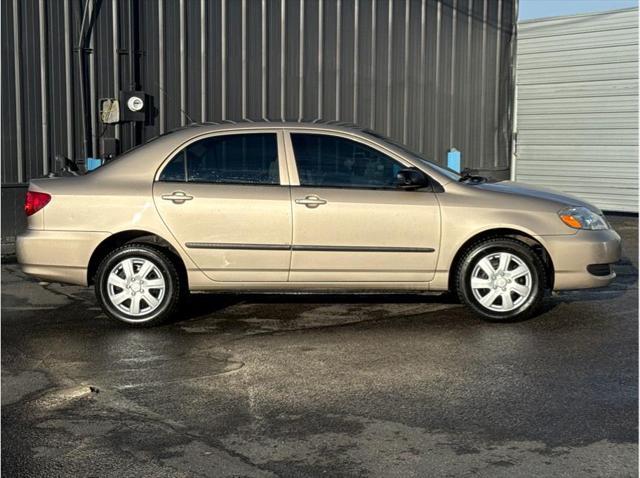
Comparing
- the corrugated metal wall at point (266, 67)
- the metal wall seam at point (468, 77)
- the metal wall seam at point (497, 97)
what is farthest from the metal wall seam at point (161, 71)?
the metal wall seam at point (497, 97)

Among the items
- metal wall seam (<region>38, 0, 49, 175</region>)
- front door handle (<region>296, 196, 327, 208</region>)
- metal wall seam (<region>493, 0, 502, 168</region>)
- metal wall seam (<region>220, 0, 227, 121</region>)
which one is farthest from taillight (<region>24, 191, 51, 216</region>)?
metal wall seam (<region>493, 0, 502, 168</region>)

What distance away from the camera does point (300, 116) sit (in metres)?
13.6

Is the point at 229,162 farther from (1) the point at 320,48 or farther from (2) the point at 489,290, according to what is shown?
(1) the point at 320,48

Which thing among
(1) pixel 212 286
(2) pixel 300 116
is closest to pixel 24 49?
(2) pixel 300 116

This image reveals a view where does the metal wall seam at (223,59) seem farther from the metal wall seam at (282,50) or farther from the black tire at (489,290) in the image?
the black tire at (489,290)

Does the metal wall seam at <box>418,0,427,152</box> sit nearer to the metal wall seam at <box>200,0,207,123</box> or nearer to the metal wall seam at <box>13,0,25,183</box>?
the metal wall seam at <box>200,0,207,123</box>

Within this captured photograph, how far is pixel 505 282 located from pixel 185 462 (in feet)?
12.0

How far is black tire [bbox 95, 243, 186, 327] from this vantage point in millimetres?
6926

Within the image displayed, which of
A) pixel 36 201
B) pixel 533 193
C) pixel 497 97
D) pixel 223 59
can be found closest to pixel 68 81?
pixel 223 59


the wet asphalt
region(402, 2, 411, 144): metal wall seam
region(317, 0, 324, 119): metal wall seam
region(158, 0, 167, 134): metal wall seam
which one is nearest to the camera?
the wet asphalt

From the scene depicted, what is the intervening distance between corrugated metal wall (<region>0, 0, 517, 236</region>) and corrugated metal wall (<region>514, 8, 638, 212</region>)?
0.65 meters

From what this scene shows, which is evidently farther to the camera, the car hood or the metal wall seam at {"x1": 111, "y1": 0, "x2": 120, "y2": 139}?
the metal wall seam at {"x1": 111, "y1": 0, "x2": 120, "y2": 139}

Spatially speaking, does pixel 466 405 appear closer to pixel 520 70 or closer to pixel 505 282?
pixel 505 282

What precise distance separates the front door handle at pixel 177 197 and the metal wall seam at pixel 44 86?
5.27 metres
